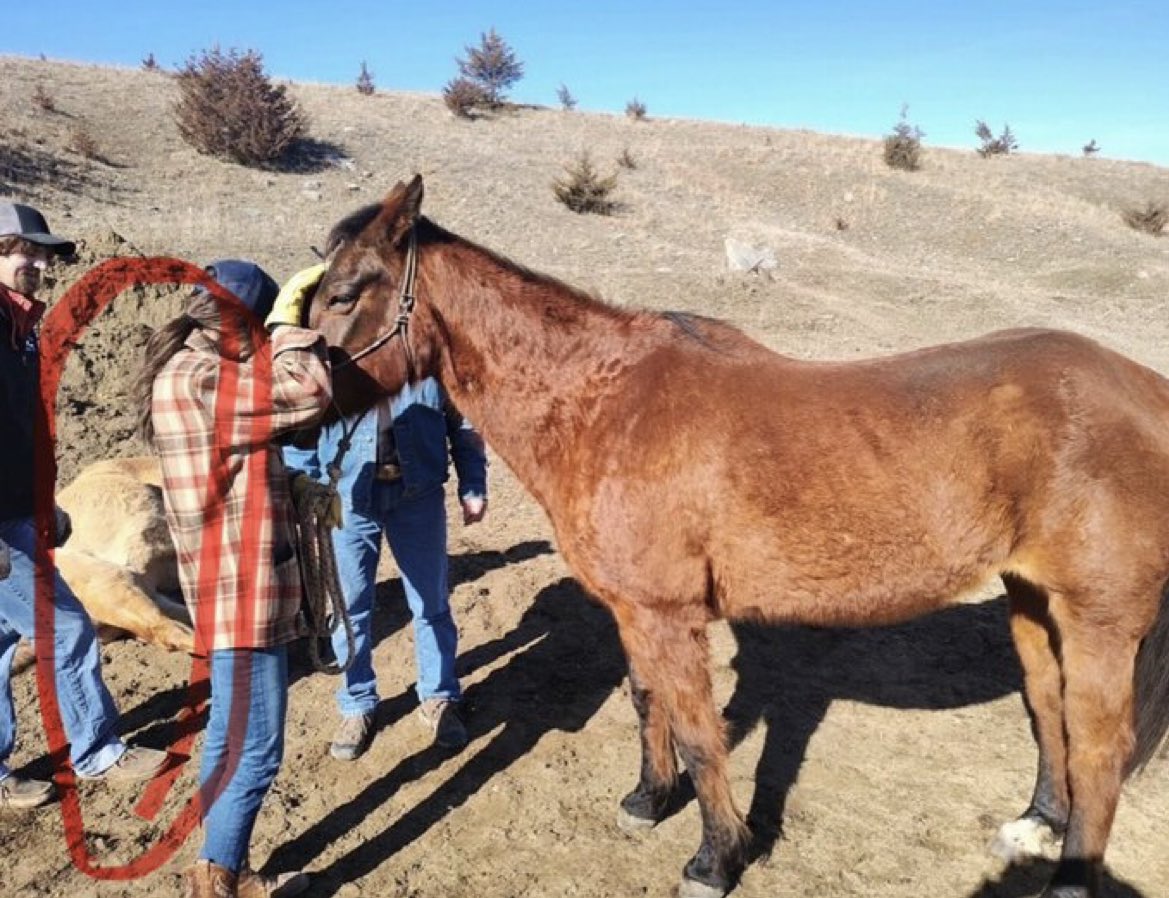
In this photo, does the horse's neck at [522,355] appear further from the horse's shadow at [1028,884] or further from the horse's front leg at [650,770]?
the horse's shadow at [1028,884]

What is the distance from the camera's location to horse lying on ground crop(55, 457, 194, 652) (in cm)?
450

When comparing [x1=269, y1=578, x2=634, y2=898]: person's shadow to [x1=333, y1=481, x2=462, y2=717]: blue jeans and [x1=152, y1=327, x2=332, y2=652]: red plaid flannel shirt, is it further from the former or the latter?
[x1=152, y1=327, x2=332, y2=652]: red plaid flannel shirt

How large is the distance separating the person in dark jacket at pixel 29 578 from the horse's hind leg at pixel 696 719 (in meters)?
2.35

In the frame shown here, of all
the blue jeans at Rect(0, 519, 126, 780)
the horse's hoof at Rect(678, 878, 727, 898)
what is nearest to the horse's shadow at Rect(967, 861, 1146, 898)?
the horse's hoof at Rect(678, 878, 727, 898)

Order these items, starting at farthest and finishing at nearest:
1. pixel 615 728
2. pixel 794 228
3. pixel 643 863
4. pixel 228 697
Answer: pixel 794 228 < pixel 615 728 < pixel 643 863 < pixel 228 697

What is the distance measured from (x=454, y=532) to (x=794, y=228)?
1591 cm

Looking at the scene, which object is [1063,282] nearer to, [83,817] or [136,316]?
[136,316]

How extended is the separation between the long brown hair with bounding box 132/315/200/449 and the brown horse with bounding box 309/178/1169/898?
0.44 m

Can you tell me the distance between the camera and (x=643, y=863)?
321 centimetres

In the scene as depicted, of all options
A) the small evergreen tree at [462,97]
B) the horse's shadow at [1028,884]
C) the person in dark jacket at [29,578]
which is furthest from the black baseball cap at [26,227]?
the small evergreen tree at [462,97]

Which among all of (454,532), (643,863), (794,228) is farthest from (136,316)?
(794,228)

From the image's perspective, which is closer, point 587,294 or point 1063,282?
point 587,294

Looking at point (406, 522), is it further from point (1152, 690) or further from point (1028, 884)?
point (1152, 690)

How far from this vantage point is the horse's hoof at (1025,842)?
10.4ft
